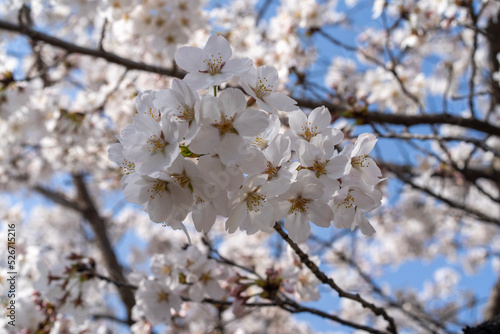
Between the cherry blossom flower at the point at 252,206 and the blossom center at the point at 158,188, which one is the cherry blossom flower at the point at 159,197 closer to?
the blossom center at the point at 158,188

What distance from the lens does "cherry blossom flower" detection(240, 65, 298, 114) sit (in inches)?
40.1

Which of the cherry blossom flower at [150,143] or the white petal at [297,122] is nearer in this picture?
the cherry blossom flower at [150,143]

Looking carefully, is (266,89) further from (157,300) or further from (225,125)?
(157,300)

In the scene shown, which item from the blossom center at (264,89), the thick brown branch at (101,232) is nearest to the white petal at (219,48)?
the blossom center at (264,89)

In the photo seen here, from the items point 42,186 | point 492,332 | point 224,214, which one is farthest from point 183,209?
point 42,186

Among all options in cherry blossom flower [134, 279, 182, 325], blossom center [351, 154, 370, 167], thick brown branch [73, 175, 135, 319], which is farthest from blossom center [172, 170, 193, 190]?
thick brown branch [73, 175, 135, 319]

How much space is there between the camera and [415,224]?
7570 mm

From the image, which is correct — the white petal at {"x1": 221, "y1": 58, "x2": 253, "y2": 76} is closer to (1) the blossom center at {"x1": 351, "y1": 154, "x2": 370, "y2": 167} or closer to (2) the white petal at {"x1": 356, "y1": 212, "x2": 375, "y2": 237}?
(1) the blossom center at {"x1": 351, "y1": 154, "x2": 370, "y2": 167}

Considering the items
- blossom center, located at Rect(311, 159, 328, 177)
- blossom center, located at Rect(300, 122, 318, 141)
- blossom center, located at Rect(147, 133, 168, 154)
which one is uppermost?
blossom center, located at Rect(300, 122, 318, 141)

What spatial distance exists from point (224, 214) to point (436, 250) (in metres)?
8.45

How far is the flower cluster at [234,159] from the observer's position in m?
0.92

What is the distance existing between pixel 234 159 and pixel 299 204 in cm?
23

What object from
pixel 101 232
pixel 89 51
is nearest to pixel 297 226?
pixel 89 51

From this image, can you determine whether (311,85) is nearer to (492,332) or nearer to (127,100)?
(127,100)
